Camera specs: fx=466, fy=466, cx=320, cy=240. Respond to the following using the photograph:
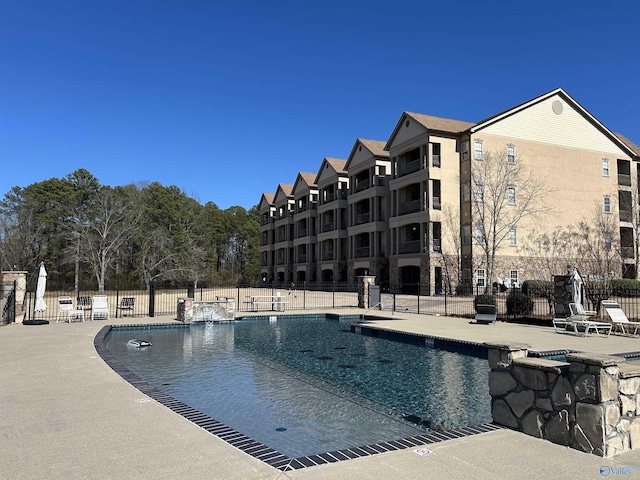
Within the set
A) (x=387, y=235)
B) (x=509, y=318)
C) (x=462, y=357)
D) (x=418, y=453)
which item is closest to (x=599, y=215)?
(x=387, y=235)

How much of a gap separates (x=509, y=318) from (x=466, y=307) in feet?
20.3

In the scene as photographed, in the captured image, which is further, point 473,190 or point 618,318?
point 473,190

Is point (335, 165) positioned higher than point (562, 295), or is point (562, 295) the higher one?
point (335, 165)

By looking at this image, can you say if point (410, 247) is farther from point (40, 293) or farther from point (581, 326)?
point (40, 293)

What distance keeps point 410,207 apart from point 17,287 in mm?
29116

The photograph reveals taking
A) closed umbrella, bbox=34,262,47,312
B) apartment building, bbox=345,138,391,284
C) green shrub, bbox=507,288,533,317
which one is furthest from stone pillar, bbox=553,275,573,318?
apartment building, bbox=345,138,391,284

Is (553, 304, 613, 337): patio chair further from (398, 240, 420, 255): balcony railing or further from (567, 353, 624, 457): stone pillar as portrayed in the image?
(398, 240, 420, 255): balcony railing

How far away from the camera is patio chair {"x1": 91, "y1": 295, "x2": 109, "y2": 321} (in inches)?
716

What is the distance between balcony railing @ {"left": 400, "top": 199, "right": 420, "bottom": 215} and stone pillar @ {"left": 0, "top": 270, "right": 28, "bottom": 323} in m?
28.0

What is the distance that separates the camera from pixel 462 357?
38.7 feet

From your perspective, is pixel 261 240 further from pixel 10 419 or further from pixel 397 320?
pixel 10 419

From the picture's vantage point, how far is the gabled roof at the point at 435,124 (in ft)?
117

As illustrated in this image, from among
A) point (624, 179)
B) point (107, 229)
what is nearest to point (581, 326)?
point (624, 179)

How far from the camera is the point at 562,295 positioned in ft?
55.0
